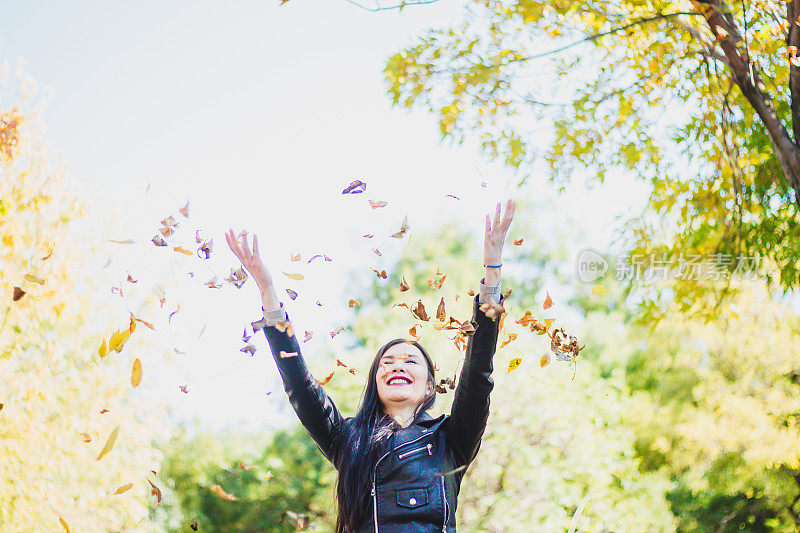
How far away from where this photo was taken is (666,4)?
379 centimetres

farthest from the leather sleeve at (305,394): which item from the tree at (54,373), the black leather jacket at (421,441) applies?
the tree at (54,373)

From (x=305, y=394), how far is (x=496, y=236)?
2.28 feet

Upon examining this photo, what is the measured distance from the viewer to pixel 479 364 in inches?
77.3

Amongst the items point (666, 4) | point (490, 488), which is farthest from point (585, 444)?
point (666, 4)

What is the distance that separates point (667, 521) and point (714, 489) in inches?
38.8

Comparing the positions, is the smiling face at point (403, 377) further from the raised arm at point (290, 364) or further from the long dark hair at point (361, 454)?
the raised arm at point (290, 364)

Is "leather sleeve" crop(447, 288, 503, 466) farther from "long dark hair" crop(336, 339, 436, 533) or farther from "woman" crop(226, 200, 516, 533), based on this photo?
"long dark hair" crop(336, 339, 436, 533)

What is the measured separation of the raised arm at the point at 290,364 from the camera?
2057 millimetres

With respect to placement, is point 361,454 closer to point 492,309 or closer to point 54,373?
point 492,309

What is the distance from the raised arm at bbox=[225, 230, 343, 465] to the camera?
81.0 inches

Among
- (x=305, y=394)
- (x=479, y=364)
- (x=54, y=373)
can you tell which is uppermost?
(x=479, y=364)

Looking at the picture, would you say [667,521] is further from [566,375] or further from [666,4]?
[666,4]

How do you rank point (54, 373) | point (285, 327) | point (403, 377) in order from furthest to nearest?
point (54, 373), point (403, 377), point (285, 327)

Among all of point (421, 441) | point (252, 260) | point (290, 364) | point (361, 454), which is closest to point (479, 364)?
point (421, 441)
